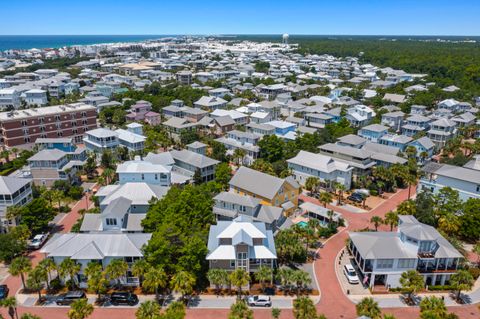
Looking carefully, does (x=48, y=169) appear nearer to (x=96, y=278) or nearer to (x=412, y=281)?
(x=96, y=278)

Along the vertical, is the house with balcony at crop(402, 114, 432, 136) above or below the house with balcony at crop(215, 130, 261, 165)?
above

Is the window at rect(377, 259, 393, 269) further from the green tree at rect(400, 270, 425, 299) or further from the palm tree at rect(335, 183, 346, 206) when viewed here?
the palm tree at rect(335, 183, 346, 206)

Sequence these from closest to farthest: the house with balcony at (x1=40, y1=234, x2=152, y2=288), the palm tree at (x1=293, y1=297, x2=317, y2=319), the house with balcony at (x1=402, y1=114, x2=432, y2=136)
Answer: the palm tree at (x1=293, y1=297, x2=317, y2=319) → the house with balcony at (x1=40, y1=234, x2=152, y2=288) → the house with balcony at (x1=402, y1=114, x2=432, y2=136)

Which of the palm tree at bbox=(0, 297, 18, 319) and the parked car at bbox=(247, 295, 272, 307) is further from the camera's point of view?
the parked car at bbox=(247, 295, 272, 307)

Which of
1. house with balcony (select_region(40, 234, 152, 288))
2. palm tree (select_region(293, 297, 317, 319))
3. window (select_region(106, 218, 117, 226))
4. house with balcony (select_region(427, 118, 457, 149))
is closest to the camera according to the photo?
palm tree (select_region(293, 297, 317, 319))

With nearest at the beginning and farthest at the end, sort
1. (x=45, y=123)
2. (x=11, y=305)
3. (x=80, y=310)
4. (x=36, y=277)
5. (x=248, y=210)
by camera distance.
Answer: (x=80, y=310) → (x=11, y=305) → (x=36, y=277) → (x=248, y=210) → (x=45, y=123)

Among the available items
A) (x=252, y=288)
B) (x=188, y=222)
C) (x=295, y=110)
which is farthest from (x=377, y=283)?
(x=295, y=110)

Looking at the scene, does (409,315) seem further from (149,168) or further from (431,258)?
Result: (149,168)

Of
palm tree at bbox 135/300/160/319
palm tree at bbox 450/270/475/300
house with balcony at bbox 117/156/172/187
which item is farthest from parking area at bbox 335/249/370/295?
house with balcony at bbox 117/156/172/187

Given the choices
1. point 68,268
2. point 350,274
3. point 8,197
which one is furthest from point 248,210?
point 8,197
